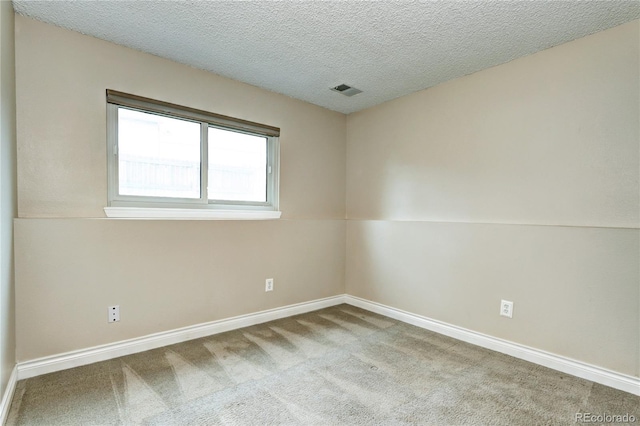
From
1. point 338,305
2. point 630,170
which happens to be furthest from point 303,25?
point 338,305

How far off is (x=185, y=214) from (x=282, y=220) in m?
0.97

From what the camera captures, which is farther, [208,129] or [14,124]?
[208,129]

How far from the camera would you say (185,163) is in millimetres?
2752

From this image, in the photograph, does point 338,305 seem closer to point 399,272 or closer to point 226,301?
point 399,272

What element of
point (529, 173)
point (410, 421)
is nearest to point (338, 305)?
point (410, 421)

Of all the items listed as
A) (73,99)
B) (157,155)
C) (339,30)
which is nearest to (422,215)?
(339,30)

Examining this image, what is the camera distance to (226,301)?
2879 millimetres

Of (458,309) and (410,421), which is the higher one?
(458,309)

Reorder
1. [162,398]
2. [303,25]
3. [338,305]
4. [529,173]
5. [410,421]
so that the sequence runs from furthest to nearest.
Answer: [338,305]
[529,173]
[303,25]
[162,398]
[410,421]

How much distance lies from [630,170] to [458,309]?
5.13ft

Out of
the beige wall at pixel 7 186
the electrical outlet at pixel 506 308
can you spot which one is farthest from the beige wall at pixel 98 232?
the electrical outlet at pixel 506 308

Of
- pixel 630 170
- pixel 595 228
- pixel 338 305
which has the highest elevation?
pixel 630 170

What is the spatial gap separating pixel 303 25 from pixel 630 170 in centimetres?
229

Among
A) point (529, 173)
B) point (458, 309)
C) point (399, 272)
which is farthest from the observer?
point (399, 272)
